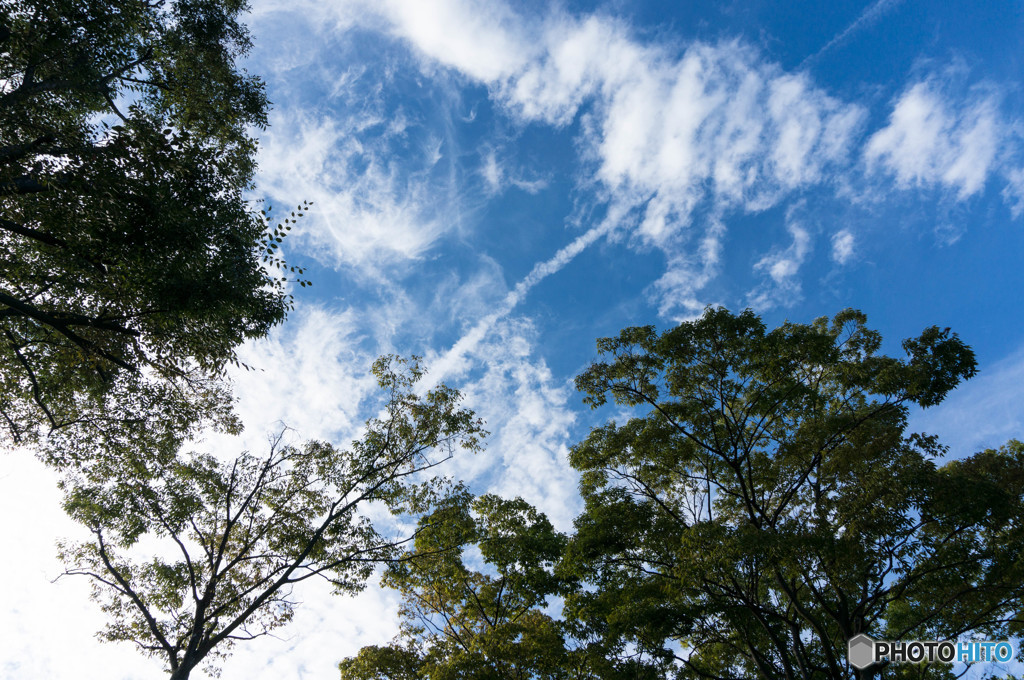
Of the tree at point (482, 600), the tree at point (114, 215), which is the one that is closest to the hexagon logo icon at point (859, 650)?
the tree at point (482, 600)

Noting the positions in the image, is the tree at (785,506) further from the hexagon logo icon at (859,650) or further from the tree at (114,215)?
the tree at (114,215)

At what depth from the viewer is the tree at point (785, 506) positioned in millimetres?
10148

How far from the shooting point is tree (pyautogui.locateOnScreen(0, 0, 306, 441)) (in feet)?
24.3

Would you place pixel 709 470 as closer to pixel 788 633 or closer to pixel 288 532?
pixel 788 633

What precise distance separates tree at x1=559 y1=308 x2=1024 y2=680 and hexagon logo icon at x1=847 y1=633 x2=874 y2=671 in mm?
237

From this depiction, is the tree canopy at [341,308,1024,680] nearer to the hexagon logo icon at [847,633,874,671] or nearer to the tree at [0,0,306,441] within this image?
the hexagon logo icon at [847,633,874,671]

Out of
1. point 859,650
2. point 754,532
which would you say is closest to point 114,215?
point 754,532

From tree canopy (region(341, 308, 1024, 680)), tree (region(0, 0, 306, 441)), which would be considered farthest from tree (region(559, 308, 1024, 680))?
tree (region(0, 0, 306, 441))

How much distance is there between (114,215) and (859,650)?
17176 mm

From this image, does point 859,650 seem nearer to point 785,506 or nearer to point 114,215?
point 785,506

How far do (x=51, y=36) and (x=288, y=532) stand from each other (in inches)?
507

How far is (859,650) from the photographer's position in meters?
11.0

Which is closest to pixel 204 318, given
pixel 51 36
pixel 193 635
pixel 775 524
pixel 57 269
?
pixel 57 269

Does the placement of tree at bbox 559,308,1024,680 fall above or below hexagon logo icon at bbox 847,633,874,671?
above
